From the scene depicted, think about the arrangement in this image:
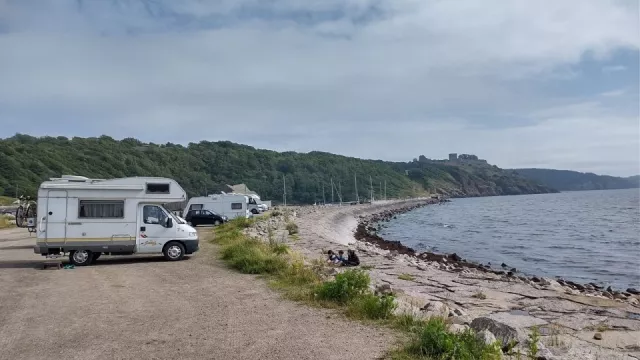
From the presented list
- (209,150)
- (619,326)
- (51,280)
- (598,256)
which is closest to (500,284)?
(619,326)

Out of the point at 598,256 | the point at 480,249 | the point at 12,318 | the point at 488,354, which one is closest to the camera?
the point at 488,354

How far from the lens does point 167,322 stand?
8734mm

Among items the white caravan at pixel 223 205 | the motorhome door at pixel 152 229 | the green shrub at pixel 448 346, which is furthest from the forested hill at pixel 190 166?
the green shrub at pixel 448 346

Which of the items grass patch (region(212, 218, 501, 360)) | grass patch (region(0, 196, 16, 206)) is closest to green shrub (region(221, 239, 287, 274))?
grass patch (region(212, 218, 501, 360))

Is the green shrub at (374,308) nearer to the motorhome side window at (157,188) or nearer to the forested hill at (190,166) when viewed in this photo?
the motorhome side window at (157,188)

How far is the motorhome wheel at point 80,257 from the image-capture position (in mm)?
16391

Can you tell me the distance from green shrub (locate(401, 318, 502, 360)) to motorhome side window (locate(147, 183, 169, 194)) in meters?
12.1

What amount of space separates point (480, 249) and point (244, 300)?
93.3ft

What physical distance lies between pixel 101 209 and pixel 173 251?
262 centimetres

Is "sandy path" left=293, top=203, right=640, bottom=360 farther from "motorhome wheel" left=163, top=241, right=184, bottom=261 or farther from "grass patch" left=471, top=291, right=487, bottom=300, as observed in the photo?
"motorhome wheel" left=163, top=241, right=184, bottom=261

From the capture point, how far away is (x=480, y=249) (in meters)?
35.9

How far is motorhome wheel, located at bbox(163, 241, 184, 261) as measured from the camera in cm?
1733

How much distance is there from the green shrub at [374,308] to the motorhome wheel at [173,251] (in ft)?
32.4

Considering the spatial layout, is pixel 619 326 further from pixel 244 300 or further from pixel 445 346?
pixel 244 300
